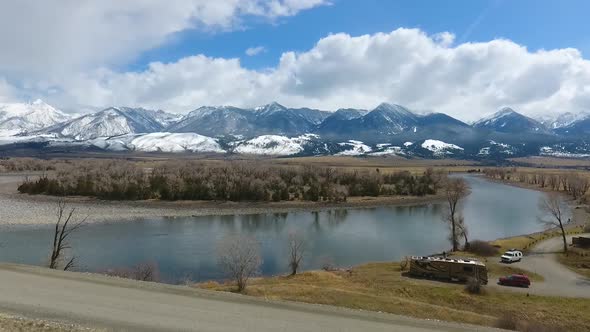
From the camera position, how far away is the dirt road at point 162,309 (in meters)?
17.7

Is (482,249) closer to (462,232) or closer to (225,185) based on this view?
(462,232)

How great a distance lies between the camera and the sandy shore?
3430 inches

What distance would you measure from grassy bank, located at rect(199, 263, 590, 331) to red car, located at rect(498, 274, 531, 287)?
2874 millimetres

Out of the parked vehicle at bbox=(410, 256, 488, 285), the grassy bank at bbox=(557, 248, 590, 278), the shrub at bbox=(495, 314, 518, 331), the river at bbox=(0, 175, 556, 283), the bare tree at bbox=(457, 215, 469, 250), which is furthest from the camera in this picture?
the bare tree at bbox=(457, 215, 469, 250)

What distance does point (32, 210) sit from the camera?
91000mm

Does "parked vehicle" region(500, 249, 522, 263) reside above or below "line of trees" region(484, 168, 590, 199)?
below

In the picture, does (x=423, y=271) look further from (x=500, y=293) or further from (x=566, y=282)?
(x=566, y=282)

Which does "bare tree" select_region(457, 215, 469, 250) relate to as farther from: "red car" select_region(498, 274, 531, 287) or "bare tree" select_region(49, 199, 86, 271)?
"bare tree" select_region(49, 199, 86, 271)

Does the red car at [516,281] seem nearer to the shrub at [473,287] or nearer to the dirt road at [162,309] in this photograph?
the shrub at [473,287]

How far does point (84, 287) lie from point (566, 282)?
1499 inches

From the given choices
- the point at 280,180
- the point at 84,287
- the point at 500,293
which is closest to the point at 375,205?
the point at 280,180

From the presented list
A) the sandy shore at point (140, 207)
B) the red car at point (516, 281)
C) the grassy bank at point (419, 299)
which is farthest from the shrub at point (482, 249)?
the sandy shore at point (140, 207)

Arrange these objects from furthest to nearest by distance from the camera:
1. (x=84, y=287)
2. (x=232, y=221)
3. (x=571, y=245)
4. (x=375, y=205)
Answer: (x=375, y=205) < (x=232, y=221) < (x=571, y=245) < (x=84, y=287)

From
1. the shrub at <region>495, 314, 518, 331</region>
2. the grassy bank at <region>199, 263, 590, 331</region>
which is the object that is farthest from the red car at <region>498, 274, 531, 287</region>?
the shrub at <region>495, 314, 518, 331</region>
